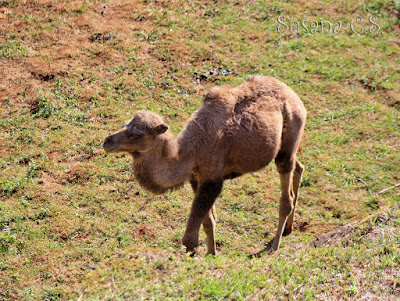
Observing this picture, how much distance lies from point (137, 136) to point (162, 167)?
0.61 metres

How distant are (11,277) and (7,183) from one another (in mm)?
2418

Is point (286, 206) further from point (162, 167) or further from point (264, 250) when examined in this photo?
point (162, 167)

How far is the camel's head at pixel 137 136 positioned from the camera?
6094 mm

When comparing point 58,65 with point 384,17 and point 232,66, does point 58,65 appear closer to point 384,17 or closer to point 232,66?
point 232,66

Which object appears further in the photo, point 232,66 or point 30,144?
point 232,66

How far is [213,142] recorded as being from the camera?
6723 mm

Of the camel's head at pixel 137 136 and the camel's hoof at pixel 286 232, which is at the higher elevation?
the camel's head at pixel 137 136

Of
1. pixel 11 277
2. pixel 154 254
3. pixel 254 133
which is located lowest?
pixel 11 277

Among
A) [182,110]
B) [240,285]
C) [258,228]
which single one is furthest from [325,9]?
[240,285]

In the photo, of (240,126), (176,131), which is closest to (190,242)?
(240,126)

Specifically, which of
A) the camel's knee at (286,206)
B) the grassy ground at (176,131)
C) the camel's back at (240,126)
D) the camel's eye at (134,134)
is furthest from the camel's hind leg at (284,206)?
the camel's eye at (134,134)

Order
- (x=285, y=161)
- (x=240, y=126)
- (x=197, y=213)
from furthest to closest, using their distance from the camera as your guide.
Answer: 1. (x=285, y=161)
2. (x=240, y=126)
3. (x=197, y=213)

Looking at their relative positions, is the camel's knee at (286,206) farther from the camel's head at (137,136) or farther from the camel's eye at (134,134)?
the camel's eye at (134,134)

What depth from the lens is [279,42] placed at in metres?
14.8
